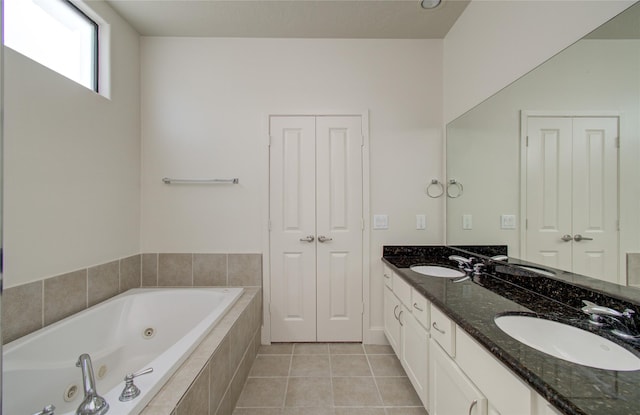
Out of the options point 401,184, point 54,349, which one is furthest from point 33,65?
point 401,184

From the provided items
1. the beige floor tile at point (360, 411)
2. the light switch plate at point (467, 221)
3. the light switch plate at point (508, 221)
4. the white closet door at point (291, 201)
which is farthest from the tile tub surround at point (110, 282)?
the light switch plate at point (508, 221)

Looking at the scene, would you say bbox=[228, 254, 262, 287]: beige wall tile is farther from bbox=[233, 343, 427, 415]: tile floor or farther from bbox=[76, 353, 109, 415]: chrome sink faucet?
bbox=[76, 353, 109, 415]: chrome sink faucet

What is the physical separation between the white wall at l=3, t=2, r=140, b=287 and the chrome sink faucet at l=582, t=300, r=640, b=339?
103 inches

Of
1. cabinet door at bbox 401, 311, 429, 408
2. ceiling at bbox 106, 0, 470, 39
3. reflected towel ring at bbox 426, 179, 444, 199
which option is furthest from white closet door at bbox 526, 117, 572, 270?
ceiling at bbox 106, 0, 470, 39

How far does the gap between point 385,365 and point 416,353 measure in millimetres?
572

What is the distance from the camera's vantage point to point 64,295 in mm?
1518

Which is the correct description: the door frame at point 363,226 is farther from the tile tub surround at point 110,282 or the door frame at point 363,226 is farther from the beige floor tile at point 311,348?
the beige floor tile at point 311,348

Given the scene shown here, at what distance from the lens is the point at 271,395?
163cm

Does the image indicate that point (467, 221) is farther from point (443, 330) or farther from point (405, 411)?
point (405, 411)

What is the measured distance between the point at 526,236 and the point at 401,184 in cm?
102

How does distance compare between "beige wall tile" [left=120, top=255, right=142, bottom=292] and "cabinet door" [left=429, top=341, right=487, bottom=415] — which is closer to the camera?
"cabinet door" [left=429, top=341, right=487, bottom=415]

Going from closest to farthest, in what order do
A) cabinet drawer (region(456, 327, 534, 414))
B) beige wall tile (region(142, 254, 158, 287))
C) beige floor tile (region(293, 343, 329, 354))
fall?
cabinet drawer (region(456, 327, 534, 414))
beige floor tile (region(293, 343, 329, 354))
beige wall tile (region(142, 254, 158, 287))

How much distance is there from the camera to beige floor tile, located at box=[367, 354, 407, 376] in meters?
1.85

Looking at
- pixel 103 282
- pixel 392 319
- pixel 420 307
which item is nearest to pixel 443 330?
pixel 420 307
